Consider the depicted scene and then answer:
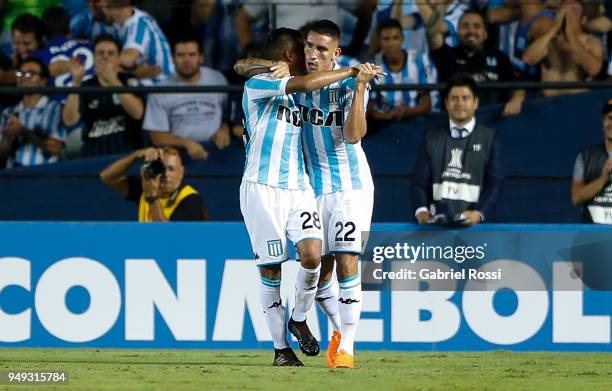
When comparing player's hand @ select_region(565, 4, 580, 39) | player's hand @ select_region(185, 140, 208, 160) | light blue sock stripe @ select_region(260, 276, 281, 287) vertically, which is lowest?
light blue sock stripe @ select_region(260, 276, 281, 287)

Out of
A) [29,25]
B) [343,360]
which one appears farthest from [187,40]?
[343,360]

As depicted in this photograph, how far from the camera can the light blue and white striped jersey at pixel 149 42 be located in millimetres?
11398

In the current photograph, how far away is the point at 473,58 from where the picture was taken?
1115cm

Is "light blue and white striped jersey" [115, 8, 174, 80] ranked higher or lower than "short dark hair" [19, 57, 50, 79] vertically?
higher

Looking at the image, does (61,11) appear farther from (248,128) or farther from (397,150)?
(248,128)

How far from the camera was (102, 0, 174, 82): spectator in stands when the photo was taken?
11.4 m

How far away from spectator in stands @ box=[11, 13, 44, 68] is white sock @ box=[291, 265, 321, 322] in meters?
4.48

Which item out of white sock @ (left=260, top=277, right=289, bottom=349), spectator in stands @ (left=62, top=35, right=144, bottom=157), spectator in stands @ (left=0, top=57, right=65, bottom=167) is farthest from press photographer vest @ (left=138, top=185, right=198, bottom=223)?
white sock @ (left=260, top=277, right=289, bottom=349)

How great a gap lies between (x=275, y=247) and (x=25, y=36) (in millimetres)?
4598

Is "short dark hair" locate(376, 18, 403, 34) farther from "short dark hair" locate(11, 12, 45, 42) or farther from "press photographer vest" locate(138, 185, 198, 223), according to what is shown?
"short dark hair" locate(11, 12, 45, 42)

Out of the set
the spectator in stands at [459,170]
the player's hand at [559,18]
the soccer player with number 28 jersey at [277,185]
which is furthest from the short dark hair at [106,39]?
the player's hand at [559,18]

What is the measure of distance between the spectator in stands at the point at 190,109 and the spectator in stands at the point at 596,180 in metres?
3.02

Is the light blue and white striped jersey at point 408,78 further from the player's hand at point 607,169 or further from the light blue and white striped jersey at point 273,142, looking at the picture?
the light blue and white striped jersey at point 273,142

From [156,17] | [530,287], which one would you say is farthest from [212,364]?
[156,17]
